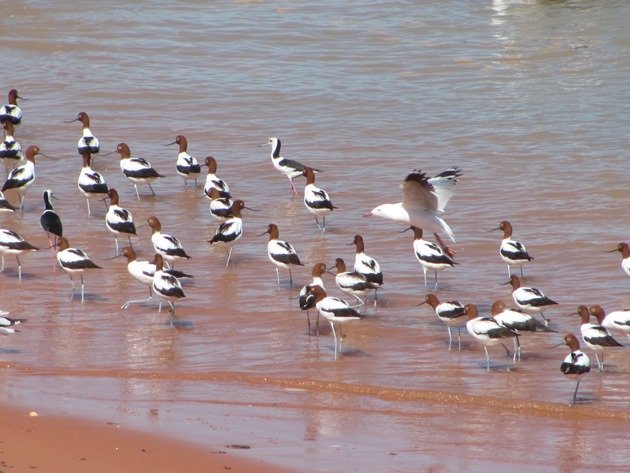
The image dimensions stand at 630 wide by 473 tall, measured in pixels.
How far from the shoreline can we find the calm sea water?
218 mm

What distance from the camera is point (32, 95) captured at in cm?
1920

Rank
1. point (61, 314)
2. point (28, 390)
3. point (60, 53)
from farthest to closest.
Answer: point (60, 53) → point (61, 314) → point (28, 390)

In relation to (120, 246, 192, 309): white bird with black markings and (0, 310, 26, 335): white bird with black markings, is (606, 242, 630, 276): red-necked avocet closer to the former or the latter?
(120, 246, 192, 309): white bird with black markings

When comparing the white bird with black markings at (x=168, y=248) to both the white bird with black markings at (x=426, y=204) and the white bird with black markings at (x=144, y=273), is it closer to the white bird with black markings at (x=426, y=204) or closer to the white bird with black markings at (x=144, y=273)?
the white bird with black markings at (x=144, y=273)

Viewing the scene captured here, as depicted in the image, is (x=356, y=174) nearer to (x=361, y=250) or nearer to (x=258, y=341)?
(x=361, y=250)

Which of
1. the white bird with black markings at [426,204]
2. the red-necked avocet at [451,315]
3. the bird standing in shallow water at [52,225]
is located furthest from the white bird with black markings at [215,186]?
the red-necked avocet at [451,315]

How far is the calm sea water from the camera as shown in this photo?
8.18m

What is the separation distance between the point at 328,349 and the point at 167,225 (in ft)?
14.0

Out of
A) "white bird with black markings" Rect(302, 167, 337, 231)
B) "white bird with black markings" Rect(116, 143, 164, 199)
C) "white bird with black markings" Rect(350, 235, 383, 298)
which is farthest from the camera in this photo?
"white bird with black markings" Rect(116, 143, 164, 199)

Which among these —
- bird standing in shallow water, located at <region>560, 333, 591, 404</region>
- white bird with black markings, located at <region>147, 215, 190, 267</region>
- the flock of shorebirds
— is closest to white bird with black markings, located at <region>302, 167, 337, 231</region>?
the flock of shorebirds

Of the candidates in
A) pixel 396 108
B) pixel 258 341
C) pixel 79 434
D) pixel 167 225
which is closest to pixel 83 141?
pixel 167 225

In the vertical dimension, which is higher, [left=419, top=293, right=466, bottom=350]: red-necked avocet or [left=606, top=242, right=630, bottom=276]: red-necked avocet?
[left=419, top=293, right=466, bottom=350]: red-necked avocet

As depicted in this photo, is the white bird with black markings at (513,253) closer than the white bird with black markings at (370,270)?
No

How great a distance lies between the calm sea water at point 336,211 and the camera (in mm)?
8180
